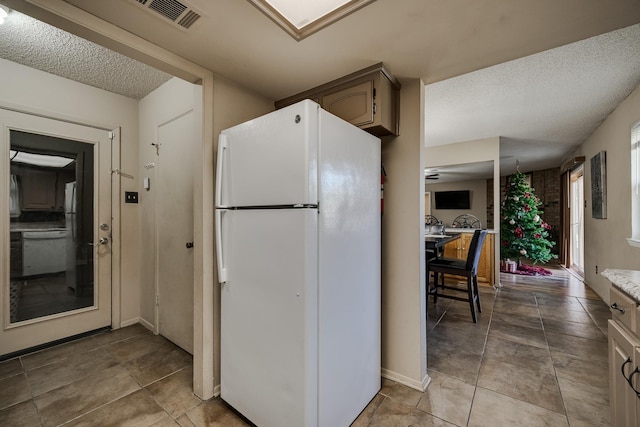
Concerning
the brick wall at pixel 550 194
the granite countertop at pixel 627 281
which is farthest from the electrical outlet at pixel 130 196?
the brick wall at pixel 550 194

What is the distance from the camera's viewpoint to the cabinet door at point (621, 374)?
99cm

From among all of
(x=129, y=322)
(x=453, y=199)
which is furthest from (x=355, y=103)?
(x=453, y=199)

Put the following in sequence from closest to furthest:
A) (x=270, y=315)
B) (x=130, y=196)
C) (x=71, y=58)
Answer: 1. (x=270, y=315)
2. (x=71, y=58)
3. (x=130, y=196)

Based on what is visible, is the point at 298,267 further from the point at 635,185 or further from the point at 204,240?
the point at 635,185

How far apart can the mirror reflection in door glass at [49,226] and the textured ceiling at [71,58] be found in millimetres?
623

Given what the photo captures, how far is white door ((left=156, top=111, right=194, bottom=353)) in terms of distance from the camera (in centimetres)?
237

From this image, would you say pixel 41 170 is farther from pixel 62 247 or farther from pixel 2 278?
pixel 2 278

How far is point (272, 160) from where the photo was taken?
1.45 metres

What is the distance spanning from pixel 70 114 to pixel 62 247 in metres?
1.26

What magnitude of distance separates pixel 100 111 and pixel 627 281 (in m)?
4.05

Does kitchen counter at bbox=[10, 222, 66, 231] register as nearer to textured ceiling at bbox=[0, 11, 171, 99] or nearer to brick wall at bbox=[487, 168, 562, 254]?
textured ceiling at bbox=[0, 11, 171, 99]

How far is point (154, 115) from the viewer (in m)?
2.78

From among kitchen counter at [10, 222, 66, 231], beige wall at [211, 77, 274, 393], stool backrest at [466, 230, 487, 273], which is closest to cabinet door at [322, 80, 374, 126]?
beige wall at [211, 77, 274, 393]

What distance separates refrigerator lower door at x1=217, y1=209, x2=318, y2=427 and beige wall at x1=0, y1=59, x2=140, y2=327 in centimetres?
191
